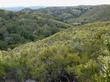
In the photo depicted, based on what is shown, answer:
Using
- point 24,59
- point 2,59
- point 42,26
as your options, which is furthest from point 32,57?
point 42,26

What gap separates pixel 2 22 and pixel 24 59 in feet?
362

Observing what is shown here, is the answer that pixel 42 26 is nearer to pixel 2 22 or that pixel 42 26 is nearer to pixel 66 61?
pixel 2 22

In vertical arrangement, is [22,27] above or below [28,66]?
below

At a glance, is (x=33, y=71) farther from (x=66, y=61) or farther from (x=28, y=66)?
(x=66, y=61)

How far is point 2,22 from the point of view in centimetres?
16450

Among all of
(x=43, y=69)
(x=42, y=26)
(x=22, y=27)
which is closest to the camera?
(x=43, y=69)

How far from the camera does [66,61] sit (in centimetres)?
5375

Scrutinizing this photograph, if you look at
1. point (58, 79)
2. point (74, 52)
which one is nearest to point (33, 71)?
point (58, 79)

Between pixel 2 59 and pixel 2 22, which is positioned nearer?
pixel 2 59

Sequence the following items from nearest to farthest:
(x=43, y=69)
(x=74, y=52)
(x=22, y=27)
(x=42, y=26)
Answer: (x=43, y=69)
(x=74, y=52)
(x=22, y=27)
(x=42, y=26)

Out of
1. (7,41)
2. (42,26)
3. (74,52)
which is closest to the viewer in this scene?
(74,52)

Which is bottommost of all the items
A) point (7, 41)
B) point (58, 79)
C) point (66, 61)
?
point (7, 41)

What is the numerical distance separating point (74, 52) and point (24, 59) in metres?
10.2

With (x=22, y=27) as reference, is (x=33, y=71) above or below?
above
